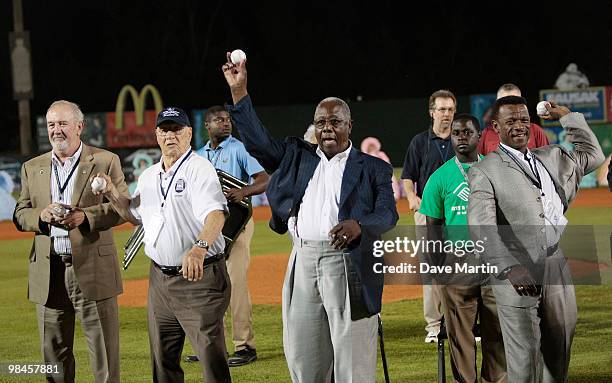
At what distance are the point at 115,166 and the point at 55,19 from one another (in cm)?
4835

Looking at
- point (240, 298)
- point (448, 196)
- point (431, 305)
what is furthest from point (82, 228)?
point (431, 305)

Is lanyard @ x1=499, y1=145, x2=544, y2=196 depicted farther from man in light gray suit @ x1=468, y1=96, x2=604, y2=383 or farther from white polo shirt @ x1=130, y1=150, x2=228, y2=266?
white polo shirt @ x1=130, y1=150, x2=228, y2=266

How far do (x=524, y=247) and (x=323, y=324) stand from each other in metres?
1.30

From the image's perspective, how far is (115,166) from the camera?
743 cm

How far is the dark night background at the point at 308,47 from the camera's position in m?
49.3

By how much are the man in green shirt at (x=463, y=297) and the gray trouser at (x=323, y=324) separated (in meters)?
1.32

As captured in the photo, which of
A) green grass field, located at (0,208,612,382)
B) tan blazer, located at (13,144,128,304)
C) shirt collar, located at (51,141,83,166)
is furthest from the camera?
green grass field, located at (0,208,612,382)

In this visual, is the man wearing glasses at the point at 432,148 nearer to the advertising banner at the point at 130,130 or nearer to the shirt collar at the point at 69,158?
the shirt collar at the point at 69,158

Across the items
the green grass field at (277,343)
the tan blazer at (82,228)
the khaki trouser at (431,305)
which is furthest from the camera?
the khaki trouser at (431,305)

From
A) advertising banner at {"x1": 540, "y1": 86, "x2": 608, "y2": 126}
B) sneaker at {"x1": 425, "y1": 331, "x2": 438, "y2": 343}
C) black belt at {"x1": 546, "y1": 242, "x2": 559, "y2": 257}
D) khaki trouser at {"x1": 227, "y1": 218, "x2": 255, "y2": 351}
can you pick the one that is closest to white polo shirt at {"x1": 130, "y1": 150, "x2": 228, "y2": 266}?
black belt at {"x1": 546, "y1": 242, "x2": 559, "y2": 257}

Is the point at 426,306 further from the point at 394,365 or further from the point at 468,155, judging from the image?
the point at 468,155

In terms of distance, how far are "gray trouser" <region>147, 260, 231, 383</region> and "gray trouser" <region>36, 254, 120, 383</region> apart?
2.35 feet

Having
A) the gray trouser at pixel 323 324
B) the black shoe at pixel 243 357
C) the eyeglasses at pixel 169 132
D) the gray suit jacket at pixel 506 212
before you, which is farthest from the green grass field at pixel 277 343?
the eyeglasses at pixel 169 132

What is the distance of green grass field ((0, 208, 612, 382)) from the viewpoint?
29.5 feet
